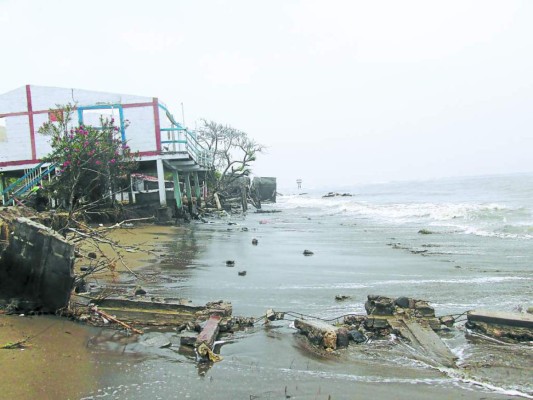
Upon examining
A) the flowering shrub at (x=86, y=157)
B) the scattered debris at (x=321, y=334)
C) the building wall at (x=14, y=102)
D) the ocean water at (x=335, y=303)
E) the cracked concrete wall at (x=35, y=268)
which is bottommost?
the ocean water at (x=335, y=303)

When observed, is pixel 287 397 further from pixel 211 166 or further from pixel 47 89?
pixel 211 166

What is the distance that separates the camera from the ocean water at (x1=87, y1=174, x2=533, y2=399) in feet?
13.0

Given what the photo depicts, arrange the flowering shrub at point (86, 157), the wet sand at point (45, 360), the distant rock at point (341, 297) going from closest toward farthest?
the wet sand at point (45, 360)
the distant rock at point (341, 297)
the flowering shrub at point (86, 157)

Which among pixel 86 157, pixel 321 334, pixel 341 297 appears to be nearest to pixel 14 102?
pixel 86 157

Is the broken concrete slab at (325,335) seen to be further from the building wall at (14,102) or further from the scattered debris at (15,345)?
the building wall at (14,102)

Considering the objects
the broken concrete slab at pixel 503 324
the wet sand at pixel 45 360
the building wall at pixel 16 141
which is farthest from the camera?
the building wall at pixel 16 141

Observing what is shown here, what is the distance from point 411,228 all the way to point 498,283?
11.6 metres

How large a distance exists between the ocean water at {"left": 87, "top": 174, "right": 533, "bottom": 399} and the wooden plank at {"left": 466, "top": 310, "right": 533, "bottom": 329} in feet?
0.90

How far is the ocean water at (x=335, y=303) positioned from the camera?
3.97 m

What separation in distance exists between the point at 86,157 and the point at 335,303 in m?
13.8

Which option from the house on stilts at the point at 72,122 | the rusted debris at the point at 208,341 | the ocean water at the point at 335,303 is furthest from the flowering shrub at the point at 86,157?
the rusted debris at the point at 208,341

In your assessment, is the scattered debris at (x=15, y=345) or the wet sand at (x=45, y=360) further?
the scattered debris at (x=15, y=345)

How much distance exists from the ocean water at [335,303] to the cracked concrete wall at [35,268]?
1.60 metres

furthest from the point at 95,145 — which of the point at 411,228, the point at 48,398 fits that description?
the point at 48,398
